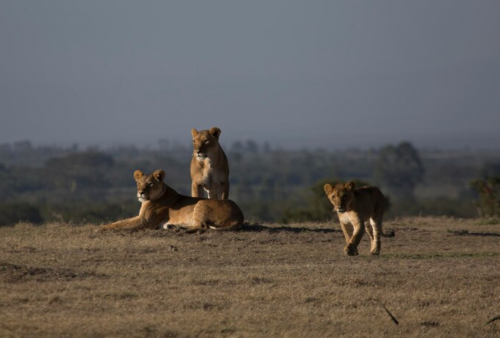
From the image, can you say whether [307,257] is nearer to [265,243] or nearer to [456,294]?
[265,243]

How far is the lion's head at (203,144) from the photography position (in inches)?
523

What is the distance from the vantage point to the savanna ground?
7.81 meters

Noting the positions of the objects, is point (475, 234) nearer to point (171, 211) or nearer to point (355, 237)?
point (355, 237)

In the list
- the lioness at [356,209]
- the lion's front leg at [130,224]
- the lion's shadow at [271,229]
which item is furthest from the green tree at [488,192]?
the lion's front leg at [130,224]

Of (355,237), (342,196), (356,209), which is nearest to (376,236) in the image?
(355,237)

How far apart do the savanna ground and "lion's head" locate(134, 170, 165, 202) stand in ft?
1.62

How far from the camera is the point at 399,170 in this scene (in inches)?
3187

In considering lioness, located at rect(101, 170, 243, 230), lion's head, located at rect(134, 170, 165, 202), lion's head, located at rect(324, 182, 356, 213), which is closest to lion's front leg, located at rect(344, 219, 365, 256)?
lion's head, located at rect(324, 182, 356, 213)

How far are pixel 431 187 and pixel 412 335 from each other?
88.3 m

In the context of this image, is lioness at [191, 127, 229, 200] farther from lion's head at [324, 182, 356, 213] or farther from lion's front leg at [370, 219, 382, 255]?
lion's head at [324, 182, 356, 213]

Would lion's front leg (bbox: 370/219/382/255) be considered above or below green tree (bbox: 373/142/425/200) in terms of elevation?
above

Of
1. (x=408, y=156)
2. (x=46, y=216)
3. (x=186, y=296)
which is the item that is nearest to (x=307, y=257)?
(x=186, y=296)

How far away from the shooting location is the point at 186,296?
8711mm

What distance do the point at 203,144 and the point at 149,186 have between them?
3.51 ft
